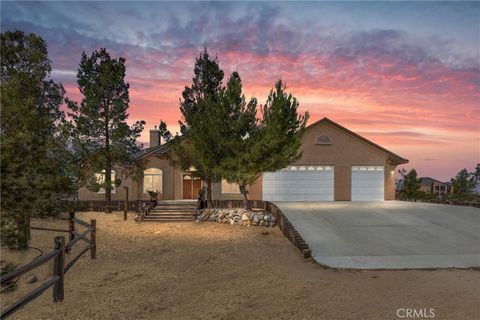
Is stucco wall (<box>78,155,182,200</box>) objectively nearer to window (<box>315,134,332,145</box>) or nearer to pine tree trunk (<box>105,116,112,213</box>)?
pine tree trunk (<box>105,116,112,213</box>)

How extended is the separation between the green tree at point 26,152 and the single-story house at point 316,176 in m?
8.82

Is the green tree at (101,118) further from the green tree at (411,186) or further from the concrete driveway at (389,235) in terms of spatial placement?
the green tree at (411,186)

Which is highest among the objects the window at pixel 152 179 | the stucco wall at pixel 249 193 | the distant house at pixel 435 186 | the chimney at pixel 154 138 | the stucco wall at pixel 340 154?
the chimney at pixel 154 138

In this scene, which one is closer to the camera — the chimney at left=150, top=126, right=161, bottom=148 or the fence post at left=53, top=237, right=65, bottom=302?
the fence post at left=53, top=237, right=65, bottom=302

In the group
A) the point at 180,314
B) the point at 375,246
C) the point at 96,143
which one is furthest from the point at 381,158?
the point at 180,314

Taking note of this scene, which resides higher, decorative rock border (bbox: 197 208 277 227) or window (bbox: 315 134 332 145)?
window (bbox: 315 134 332 145)

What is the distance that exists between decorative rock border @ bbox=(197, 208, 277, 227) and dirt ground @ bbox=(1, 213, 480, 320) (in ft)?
16.3

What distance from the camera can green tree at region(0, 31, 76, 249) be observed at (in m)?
7.52

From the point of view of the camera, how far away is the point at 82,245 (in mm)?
15766

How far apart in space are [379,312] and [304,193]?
20.0 m

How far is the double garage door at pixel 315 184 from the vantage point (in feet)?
88.5

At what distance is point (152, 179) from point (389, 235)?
59.3 ft

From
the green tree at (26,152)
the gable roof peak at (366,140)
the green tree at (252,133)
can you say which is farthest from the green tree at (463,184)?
the green tree at (26,152)

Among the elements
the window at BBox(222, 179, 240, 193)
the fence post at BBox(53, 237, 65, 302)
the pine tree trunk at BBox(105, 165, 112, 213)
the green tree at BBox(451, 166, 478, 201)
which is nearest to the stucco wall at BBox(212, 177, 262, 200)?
the window at BBox(222, 179, 240, 193)
